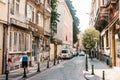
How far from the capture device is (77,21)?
96.2m

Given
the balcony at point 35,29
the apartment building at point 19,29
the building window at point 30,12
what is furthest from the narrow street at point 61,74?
the building window at point 30,12

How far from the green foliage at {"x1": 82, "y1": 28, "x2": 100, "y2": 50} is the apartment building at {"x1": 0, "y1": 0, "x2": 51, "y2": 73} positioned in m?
10.4

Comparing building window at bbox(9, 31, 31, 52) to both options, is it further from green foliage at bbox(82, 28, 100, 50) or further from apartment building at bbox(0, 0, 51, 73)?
green foliage at bbox(82, 28, 100, 50)

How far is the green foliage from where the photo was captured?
46.3 metres

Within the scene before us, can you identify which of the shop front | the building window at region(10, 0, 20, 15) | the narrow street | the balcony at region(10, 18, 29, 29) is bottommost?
the narrow street

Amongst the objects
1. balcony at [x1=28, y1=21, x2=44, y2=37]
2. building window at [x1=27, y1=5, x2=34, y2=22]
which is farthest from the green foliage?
building window at [x1=27, y1=5, x2=34, y2=22]

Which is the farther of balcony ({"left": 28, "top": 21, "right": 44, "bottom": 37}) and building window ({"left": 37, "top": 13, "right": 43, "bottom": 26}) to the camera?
building window ({"left": 37, "top": 13, "right": 43, "bottom": 26})

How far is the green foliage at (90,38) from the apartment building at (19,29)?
34.2ft

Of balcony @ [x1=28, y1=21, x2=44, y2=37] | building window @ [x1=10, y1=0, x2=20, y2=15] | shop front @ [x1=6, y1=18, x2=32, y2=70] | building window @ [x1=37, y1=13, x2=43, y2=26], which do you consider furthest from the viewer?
building window @ [x1=37, y1=13, x2=43, y2=26]

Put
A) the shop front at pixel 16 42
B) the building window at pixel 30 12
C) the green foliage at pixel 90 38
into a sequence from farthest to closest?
the green foliage at pixel 90 38, the building window at pixel 30 12, the shop front at pixel 16 42

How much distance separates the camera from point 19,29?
2684 centimetres

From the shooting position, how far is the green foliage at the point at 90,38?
152 ft

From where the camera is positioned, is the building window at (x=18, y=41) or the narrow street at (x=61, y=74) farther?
the building window at (x=18, y=41)

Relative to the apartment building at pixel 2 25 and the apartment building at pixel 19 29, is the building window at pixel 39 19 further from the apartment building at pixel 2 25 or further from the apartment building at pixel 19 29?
the apartment building at pixel 2 25
